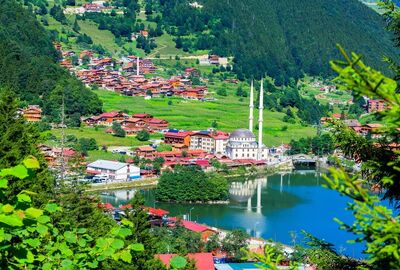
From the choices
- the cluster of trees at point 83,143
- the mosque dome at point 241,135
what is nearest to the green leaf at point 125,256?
the cluster of trees at point 83,143

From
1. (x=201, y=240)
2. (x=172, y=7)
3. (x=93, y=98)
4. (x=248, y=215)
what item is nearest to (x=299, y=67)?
(x=172, y=7)

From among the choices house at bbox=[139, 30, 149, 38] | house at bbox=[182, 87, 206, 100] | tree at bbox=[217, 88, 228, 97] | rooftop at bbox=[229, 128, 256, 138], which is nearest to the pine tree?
rooftop at bbox=[229, 128, 256, 138]

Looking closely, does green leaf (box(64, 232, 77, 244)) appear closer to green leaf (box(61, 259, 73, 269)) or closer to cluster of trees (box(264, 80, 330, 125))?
green leaf (box(61, 259, 73, 269))

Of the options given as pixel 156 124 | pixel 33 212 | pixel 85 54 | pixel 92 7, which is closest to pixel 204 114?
pixel 156 124

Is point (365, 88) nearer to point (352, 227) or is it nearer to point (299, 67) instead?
point (352, 227)

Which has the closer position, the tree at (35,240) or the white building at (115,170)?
the tree at (35,240)

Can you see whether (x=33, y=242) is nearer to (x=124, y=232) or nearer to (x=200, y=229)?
(x=124, y=232)

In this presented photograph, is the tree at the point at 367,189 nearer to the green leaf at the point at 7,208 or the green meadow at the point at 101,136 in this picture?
the green leaf at the point at 7,208

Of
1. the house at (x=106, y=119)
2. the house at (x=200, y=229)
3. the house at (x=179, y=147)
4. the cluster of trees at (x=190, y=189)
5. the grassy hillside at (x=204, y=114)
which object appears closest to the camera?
the house at (x=200, y=229)
